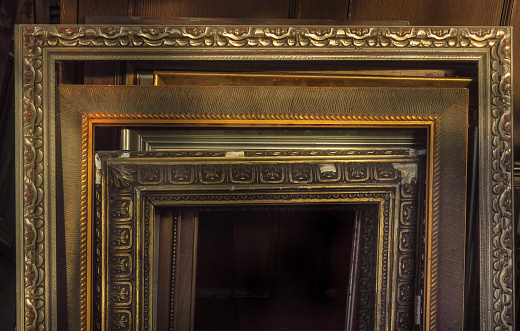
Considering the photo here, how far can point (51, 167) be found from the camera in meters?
1.00

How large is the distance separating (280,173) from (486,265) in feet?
2.06

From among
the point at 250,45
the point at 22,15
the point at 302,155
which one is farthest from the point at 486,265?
the point at 22,15

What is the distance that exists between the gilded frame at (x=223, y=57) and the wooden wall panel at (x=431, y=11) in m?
0.16

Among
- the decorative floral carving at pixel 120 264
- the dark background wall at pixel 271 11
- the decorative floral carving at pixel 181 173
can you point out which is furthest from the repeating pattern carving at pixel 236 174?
the dark background wall at pixel 271 11

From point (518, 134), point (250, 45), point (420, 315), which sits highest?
point (250, 45)

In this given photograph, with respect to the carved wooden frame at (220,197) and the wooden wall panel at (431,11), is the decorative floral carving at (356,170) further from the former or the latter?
the wooden wall panel at (431,11)

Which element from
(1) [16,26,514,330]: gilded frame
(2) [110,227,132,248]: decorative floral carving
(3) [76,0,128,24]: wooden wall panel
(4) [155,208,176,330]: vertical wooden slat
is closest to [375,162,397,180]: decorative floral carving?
(1) [16,26,514,330]: gilded frame

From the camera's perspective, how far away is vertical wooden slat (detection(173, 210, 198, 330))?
3.57ft

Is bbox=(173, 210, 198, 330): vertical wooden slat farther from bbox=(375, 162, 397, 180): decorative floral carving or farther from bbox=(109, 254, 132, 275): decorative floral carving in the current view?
bbox=(375, 162, 397, 180): decorative floral carving

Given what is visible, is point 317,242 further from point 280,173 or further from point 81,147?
point 81,147

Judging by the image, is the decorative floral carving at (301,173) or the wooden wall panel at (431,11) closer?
the decorative floral carving at (301,173)

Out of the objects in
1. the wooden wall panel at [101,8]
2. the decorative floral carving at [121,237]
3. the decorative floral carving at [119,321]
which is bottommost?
the decorative floral carving at [119,321]

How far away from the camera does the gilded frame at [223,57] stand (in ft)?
3.26

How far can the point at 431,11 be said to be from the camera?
3.82ft
